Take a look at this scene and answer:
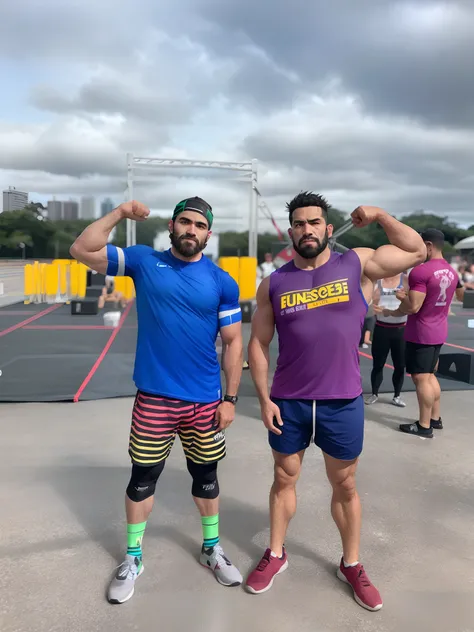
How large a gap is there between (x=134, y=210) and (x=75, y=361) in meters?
5.52

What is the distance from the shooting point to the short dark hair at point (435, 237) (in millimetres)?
4387

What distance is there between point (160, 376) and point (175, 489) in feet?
4.61

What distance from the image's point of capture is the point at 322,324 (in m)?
2.26

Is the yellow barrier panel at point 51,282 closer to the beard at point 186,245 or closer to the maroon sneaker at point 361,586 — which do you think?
the beard at point 186,245

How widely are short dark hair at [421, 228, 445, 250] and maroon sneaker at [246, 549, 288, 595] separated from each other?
10.3ft

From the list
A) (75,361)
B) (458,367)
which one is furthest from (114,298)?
(458,367)

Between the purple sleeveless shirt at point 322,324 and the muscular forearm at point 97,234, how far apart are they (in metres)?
0.87

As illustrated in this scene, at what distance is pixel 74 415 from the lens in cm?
498

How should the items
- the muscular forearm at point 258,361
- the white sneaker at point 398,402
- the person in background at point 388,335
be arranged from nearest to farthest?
the muscular forearm at point 258,361
the person in background at point 388,335
the white sneaker at point 398,402

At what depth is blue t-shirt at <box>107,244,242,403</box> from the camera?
7.78 ft

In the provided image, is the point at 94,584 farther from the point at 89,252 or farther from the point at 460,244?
the point at 460,244

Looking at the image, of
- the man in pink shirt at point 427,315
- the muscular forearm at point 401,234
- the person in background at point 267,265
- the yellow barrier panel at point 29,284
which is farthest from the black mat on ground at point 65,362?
the yellow barrier panel at point 29,284

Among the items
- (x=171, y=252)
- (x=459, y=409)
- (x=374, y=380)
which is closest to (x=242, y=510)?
(x=171, y=252)

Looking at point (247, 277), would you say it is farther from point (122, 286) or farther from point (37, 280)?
point (37, 280)
